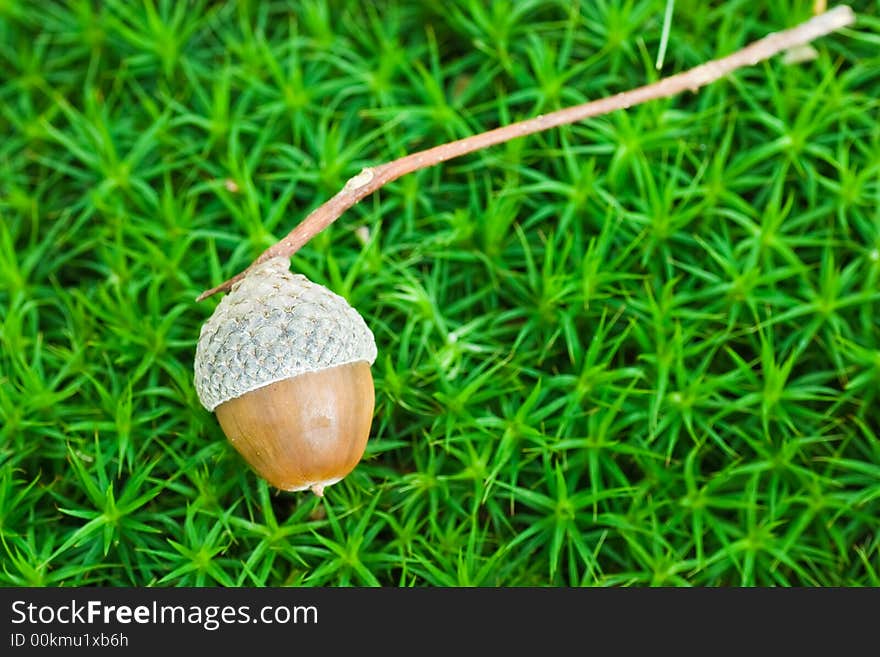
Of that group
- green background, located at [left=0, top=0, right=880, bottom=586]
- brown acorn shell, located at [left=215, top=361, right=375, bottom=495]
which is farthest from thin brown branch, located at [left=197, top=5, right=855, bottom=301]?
brown acorn shell, located at [left=215, top=361, right=375, bottom=495]

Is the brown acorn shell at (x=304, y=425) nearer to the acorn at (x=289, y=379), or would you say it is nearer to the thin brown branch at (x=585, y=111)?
the acorn at (x=289, y=379)

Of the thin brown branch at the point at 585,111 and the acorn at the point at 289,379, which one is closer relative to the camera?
the acorn at the point at 289,379

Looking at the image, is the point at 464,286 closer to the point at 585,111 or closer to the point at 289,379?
the point at 585,111

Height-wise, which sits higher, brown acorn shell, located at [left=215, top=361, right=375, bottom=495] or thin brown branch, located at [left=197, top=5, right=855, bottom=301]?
thin brown branch, located at [left=197, top=5, right=855, bottom=301]

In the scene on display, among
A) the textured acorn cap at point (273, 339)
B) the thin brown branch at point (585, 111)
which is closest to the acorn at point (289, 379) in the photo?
the textured acorn cap at point (273, 339)

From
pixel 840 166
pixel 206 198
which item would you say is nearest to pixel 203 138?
pixel 206 198

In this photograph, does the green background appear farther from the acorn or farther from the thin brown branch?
the acorn

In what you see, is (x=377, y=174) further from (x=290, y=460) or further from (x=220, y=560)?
(x=220, y=560)

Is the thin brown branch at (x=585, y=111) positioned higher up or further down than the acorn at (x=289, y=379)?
higher up
